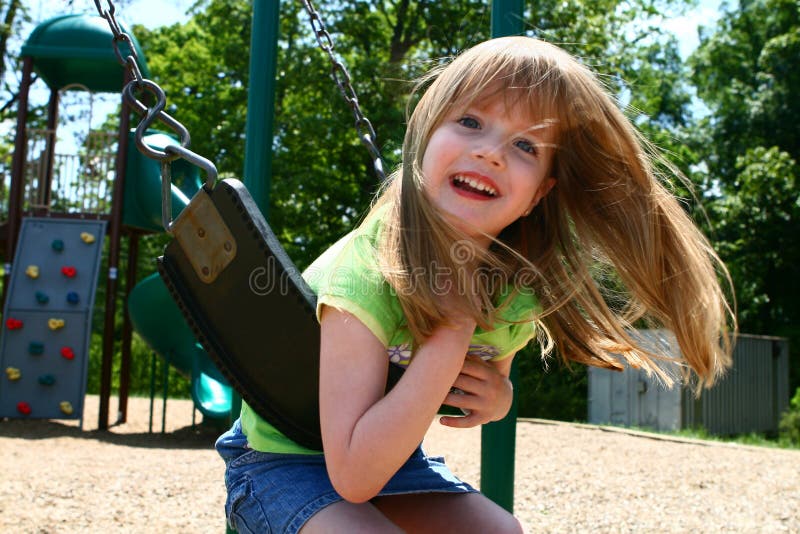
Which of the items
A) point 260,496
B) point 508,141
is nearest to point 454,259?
point 508,141

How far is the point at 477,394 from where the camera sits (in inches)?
54.4

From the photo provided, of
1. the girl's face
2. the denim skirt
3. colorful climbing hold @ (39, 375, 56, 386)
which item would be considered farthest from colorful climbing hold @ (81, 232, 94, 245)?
the girl's face

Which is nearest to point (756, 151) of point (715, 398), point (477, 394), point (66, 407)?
point (715, 398)

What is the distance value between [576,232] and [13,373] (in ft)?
19.6

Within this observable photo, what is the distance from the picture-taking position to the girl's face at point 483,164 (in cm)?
121

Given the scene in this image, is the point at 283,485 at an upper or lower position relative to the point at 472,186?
lower

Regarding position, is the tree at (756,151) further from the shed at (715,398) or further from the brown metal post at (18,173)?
the brown metal post at (18,173)

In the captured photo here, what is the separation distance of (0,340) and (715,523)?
5522 millimetres

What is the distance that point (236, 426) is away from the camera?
1.45 meters

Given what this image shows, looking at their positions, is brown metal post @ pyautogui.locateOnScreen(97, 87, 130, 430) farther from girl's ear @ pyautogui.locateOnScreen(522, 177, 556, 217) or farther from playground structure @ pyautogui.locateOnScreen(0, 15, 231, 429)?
girl's ear @ pyautogui.locateOnScreen(522, 177, 556, 217)

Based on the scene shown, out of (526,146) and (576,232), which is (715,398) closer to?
(576,232)

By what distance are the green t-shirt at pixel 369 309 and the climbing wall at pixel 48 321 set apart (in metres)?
5.56

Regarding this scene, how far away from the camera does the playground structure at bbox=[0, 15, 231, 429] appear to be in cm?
637

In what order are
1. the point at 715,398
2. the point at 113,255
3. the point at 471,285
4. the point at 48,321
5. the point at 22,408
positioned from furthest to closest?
the point at 715,398 < the point at 113,255 < the point at 48,321 < the point at 22,408 < the point at 471,285
